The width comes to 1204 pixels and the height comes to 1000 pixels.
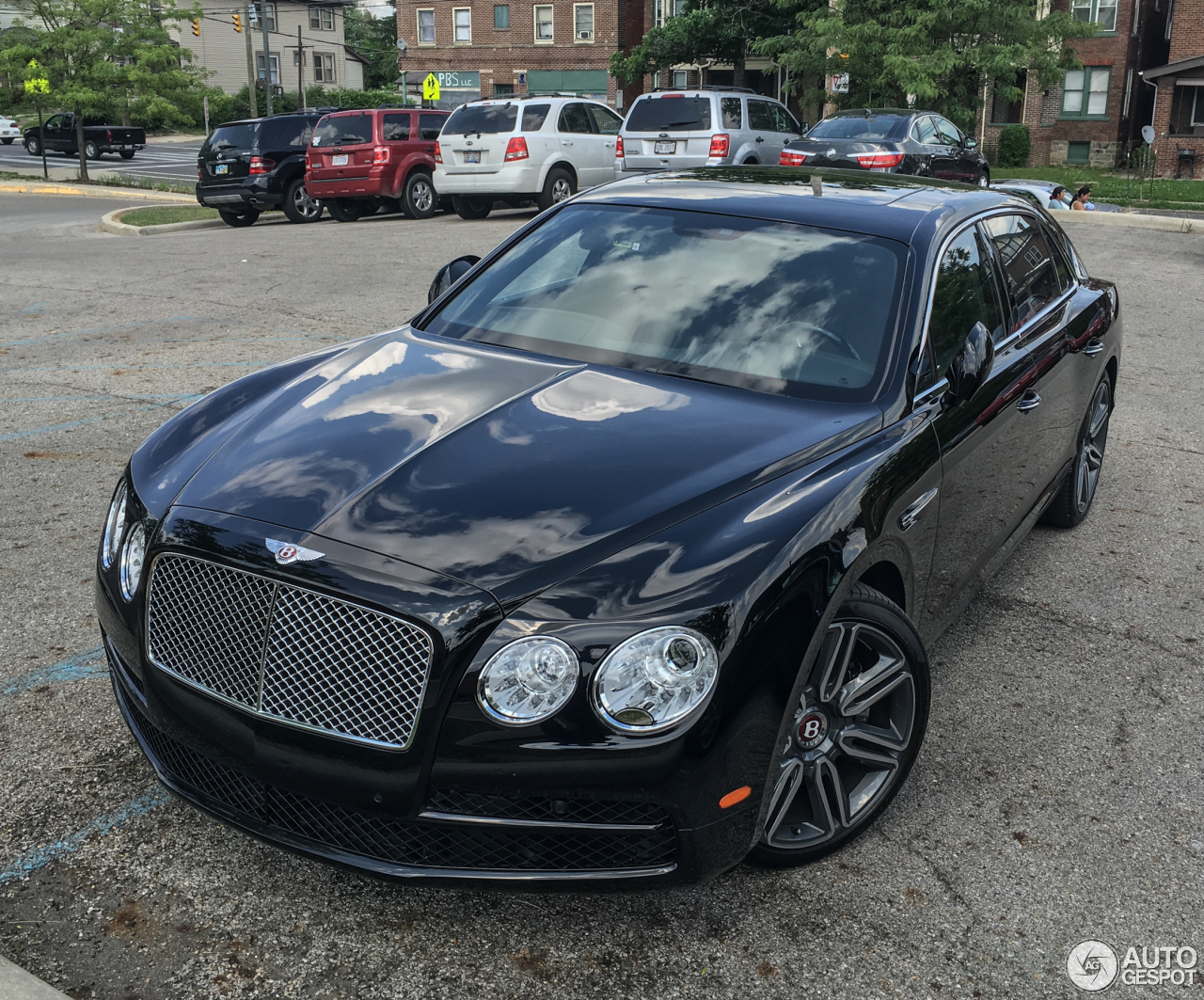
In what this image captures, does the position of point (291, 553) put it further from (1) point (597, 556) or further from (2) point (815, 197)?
(2) point (815, 197)

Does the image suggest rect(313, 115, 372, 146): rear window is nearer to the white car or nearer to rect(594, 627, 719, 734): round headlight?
the white car

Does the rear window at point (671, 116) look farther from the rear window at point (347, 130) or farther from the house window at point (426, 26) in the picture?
the house window at point (426, 26)

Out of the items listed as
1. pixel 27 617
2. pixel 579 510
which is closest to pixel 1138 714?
pixel 579 510

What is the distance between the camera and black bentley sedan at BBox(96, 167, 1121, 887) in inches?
98.3

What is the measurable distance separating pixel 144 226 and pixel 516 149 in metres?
6.17

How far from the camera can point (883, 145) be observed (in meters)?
18.6

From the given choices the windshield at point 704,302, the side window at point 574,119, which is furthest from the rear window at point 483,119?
the windshield at point 704,302

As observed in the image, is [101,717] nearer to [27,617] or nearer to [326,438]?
[27,617]

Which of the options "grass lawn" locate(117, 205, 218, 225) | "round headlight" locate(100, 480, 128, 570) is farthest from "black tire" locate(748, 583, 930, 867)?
"grass lawn" locate(117, 205, 218, 225)

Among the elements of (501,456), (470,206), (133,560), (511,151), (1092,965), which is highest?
(511,151)

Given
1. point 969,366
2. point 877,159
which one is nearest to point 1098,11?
point 877,159

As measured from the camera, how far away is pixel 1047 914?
292 centimetres

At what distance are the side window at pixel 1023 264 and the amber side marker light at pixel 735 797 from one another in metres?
2.53

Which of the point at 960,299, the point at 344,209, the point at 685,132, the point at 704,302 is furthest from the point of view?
the point at 344,209
